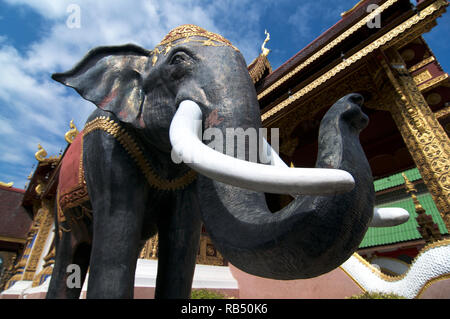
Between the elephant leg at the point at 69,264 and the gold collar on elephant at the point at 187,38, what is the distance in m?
0.98

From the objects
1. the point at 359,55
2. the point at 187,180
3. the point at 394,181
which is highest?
the point at 394,181

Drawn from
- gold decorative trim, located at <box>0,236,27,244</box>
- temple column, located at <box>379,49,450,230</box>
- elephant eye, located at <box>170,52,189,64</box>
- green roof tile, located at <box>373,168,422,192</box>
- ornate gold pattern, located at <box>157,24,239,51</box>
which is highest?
green roof tile, located at <box>373,168,422,192</box>

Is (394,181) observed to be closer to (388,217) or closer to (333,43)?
(333,43)

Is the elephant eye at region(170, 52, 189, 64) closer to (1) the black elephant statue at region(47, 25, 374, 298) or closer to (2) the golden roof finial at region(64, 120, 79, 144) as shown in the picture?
(1) the black elephant statue at region(47, 25, 374, 298)

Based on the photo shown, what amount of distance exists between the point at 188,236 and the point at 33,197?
31.1 ft

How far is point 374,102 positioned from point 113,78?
3993 millimetres

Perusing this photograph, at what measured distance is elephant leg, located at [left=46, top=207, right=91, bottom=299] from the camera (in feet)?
5.02

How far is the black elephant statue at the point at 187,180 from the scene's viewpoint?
0.61m

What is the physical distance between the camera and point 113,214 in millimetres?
1175

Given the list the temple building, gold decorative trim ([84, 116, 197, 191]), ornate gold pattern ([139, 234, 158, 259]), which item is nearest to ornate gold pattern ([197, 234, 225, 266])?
the temple building

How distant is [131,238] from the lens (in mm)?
1169

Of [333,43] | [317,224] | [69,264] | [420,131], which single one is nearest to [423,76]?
[333,43]

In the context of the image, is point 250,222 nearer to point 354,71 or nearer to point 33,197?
point 354,71
